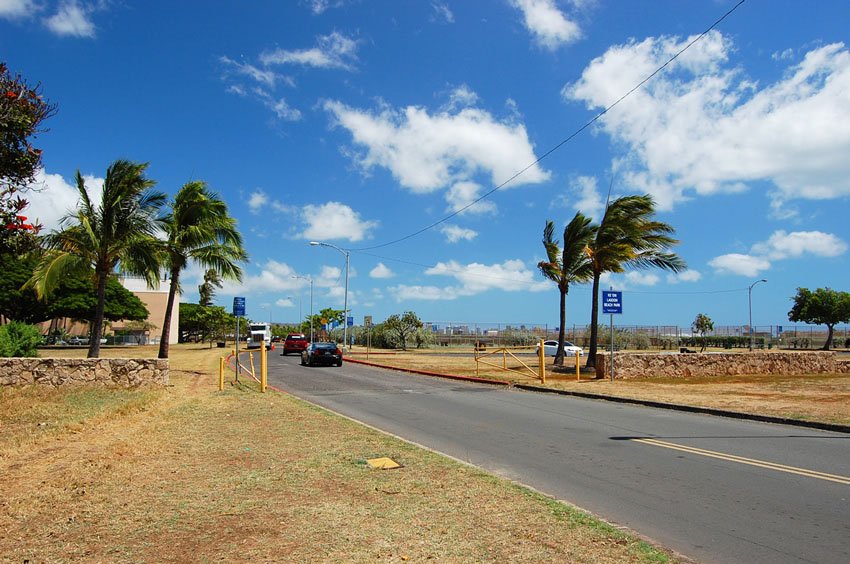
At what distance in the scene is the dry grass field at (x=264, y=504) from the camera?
15.4ft

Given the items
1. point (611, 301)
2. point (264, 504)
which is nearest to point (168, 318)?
point (611, 301)

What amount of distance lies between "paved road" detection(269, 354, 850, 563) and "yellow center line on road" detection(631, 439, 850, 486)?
2 cm

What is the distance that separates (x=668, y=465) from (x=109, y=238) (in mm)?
19996

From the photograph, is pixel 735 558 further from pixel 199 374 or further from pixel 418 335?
pixel 418 335

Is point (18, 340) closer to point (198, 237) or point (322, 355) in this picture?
point (198, 237)

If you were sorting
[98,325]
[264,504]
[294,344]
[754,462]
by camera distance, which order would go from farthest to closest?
[294,344]
[98,325]
[754,462]
[264,504]

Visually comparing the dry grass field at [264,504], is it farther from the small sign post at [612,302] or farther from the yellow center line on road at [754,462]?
the small sign post at [612,302]

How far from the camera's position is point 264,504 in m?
5.88

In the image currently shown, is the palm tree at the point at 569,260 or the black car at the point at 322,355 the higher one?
the palm tree at the point at 569,260

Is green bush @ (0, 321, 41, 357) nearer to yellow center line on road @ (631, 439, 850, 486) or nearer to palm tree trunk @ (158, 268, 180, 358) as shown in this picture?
palm tree trunk @ (158, 268, 180, 358)

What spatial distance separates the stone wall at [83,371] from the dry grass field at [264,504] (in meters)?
7.55

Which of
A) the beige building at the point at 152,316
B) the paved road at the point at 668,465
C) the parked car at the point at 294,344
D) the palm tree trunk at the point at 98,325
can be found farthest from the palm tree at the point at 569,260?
the beige building at the point at 152,316

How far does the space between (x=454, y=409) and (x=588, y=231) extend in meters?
17.3

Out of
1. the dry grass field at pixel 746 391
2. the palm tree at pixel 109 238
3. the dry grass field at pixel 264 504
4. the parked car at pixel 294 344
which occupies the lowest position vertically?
the dry grass field at pixel 264 504
